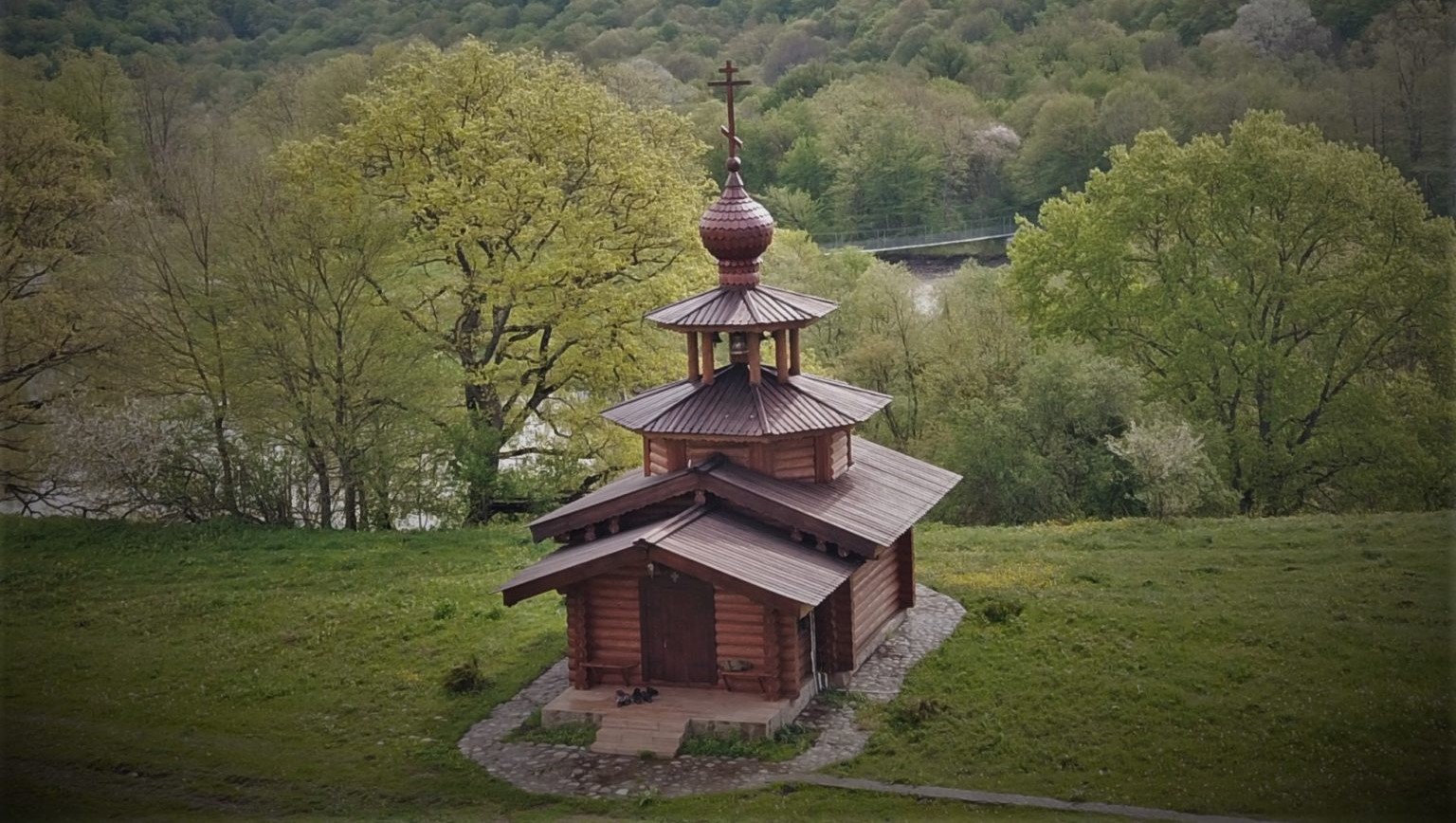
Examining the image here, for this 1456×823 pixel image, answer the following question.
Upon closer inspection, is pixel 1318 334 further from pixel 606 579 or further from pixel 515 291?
pixel 606 579

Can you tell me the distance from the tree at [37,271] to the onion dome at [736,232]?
18407mm

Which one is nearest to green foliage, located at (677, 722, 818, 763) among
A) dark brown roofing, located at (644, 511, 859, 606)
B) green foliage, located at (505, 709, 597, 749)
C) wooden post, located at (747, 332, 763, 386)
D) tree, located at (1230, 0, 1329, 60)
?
green foliage, located at (505, 709, 597, 749)

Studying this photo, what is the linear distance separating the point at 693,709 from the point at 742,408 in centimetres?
481

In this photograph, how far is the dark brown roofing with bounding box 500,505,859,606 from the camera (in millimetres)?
22312

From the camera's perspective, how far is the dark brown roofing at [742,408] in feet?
80.4

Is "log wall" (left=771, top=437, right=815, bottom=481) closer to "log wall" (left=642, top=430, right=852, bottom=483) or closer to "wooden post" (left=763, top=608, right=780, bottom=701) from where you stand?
"log wall" (left=642, top=430, right=852, bottom=483)

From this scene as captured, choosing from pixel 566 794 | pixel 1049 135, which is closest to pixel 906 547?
pixel 566 794

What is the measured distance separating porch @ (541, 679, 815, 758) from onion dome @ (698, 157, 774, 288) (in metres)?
6.69

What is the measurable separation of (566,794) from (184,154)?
2775 cm

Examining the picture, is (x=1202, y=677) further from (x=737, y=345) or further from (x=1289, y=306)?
(x=1289, y=306)

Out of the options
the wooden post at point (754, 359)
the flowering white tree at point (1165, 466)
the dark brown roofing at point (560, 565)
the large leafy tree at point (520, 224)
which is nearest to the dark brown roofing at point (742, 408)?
the wooden post at point (754, 359)

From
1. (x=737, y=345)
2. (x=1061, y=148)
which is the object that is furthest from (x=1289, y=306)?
(x=1061, y=148)

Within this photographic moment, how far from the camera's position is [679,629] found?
931 inches

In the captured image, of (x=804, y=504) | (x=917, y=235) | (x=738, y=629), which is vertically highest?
(x=917, y=235)
